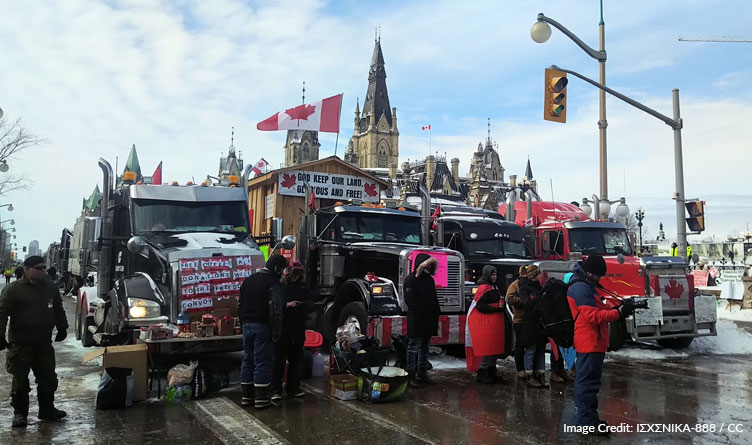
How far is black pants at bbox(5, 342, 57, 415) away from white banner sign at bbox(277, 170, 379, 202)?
8.37m

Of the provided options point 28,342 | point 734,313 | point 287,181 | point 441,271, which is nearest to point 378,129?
point 734,313

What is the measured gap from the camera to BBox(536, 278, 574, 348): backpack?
20.1 ft

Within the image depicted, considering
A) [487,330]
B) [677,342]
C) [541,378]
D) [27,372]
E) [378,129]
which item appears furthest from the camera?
[378,129]

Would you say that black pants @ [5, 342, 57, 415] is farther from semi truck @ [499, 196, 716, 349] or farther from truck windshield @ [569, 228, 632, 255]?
truck windshield @ [569, 228, 632, 255]

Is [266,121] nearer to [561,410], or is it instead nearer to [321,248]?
[321,248]

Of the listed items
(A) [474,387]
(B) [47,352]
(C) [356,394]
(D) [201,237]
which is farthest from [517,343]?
(B) [47,352]

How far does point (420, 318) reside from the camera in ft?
26.0

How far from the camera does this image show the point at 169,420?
20.3 feet

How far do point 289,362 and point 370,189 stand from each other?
382 inches

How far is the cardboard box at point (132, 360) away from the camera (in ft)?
22.6

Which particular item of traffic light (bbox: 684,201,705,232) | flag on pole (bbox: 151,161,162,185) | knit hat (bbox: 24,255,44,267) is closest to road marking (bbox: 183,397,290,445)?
knit hat (bbox: 24,255,44,267)

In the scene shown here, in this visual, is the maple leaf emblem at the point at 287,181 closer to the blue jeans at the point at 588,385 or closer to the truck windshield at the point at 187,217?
the truck windshield at the point at 187,217

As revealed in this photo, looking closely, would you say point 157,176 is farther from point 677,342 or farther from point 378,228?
point 677,342

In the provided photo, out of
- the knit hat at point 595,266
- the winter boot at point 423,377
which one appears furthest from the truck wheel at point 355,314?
the knit hat at point 595,266
